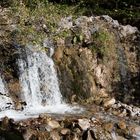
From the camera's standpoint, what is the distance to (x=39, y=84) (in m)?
15.4

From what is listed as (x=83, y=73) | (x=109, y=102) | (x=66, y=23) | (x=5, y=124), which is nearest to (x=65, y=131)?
(x=5, y=124)

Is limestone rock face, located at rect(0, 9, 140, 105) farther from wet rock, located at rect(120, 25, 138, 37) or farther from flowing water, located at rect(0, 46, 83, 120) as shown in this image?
flowing water, located at rect(0, 46, 83, 120)

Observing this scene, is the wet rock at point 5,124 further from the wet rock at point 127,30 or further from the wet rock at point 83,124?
the wet rock at point 127,30

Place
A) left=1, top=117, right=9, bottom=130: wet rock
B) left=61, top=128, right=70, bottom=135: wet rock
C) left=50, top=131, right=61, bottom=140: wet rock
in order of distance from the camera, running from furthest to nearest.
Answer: left=1, top=117, right=9, bottom=130: wet rock → left=61, top=128, right=70, bottom=135: wet rock → left=50, top=131, right=61, bottom=140: wet rock

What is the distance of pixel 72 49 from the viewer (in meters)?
16.1

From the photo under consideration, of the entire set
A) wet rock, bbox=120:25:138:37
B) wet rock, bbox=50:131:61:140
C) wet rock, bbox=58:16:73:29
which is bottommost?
wet rock, bbox=50:131:61:140

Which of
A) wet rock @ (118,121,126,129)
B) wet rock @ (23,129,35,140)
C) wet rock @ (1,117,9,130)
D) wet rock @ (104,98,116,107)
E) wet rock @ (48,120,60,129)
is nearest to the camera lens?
wet rock @ (23,129,35,140)

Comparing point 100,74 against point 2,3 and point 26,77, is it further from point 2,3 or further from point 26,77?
point 2,3

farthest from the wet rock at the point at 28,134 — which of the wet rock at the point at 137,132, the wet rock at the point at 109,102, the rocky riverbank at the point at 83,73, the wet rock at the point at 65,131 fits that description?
the wet rock at the point at 109,102

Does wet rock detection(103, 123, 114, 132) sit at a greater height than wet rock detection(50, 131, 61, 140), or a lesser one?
lesser

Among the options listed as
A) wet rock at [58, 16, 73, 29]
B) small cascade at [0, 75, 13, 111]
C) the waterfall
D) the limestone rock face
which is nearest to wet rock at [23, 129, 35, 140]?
small cascade at [0, 75, 13, 111]

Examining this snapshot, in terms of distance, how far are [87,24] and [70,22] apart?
2.35 ft

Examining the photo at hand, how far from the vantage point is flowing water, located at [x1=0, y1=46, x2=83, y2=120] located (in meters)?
15.0

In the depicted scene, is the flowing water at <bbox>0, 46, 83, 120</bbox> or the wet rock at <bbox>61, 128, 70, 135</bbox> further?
the flowing water at <bbox>0, 46, 83, 120</bbox>
